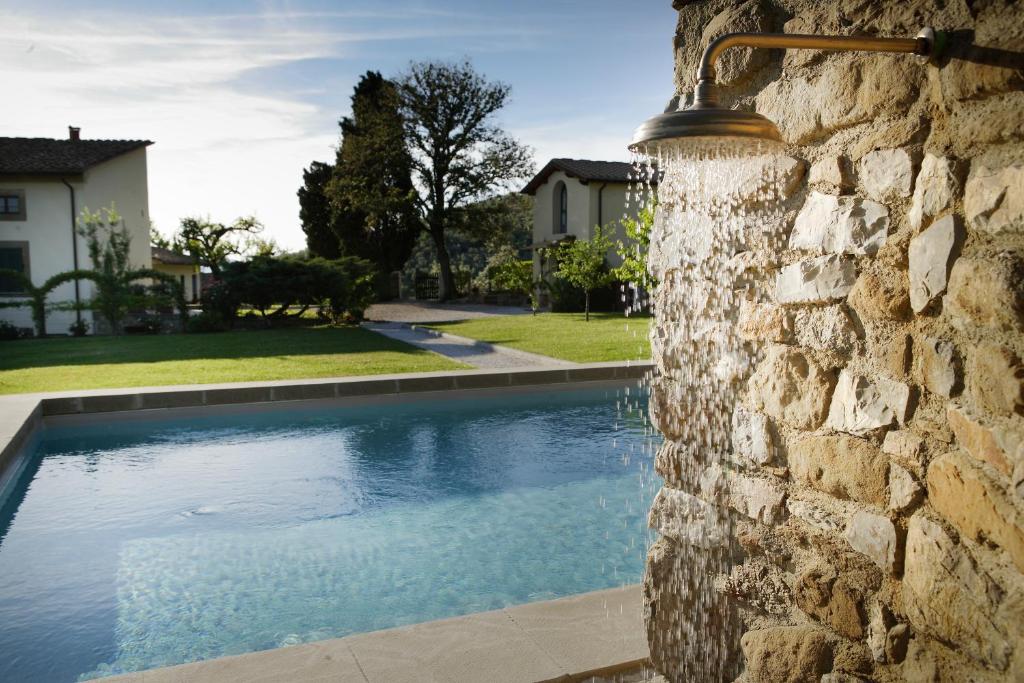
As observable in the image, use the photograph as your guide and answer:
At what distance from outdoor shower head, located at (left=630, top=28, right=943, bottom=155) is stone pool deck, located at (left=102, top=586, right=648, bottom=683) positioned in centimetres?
187

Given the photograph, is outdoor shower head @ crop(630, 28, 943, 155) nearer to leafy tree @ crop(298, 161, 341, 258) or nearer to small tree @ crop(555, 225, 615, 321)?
small tree @ crop(555, 225, 615, 321)

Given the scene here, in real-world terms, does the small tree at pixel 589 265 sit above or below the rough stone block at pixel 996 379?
above

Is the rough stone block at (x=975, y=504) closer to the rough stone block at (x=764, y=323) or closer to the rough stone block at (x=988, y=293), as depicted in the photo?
the rough stone block at (x=988, y=293)

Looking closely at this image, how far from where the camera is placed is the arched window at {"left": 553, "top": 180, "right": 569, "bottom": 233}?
1111 inches

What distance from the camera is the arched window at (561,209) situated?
28.2 meters

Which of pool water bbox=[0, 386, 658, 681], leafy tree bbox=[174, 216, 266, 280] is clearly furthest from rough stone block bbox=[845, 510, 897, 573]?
leafy tree bbox=[174, 216, 266, 280]

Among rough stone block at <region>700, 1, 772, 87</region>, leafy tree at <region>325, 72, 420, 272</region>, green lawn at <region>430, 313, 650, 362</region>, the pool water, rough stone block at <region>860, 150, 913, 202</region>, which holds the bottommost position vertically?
the pool water

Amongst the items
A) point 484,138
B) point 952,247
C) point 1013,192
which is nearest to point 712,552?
point 952,247

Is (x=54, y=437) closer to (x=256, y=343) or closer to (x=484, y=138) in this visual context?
(x=256, y=343)

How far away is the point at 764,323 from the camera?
2244 mm

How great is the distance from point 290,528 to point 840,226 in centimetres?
456

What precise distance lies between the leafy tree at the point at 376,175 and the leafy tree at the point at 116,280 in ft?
36.1

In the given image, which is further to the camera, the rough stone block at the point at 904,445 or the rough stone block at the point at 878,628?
the rough stone block at the point at 878,628

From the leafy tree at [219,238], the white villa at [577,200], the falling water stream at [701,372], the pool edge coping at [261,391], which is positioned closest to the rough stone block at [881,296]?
the falling water stream at [701,372]
